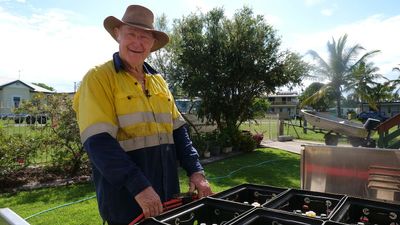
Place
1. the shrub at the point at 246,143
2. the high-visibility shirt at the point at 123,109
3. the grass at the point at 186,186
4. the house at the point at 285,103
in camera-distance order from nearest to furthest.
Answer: the high-visibility shirt at the point at 123,109, the grass at the point at 186,186, the shrub at the point at 246,143, the house at the point at 285,103

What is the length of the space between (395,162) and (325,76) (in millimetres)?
29686

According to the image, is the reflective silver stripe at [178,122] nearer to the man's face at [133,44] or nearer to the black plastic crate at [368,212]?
the man's face at [133,44]

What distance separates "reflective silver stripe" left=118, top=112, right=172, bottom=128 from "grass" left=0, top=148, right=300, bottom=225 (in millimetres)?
3443

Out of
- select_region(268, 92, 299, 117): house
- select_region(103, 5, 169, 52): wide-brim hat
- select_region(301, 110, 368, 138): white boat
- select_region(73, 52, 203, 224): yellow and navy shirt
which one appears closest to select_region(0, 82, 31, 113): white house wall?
select_region(301, 110, 368, 138): white boat

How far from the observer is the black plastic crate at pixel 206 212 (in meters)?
1.67

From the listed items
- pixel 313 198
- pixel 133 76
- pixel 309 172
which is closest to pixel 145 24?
pixel 133 76

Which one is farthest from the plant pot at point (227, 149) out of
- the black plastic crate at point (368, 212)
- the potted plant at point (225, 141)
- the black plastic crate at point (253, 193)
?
the black plastic crate at point (368, 212)

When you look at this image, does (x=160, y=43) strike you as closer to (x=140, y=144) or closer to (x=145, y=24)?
(x=145, y=24)

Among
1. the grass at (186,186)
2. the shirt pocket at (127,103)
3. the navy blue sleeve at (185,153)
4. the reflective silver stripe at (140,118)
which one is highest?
the shirt pocket at (127,103)

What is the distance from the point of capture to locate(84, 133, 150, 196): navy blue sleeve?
1805mm

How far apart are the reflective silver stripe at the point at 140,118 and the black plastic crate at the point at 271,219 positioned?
0.93 meters

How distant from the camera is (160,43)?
8.99ft

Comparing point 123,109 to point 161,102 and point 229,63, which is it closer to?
point 161,102

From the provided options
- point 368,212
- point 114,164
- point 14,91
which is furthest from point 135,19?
point 14,91
